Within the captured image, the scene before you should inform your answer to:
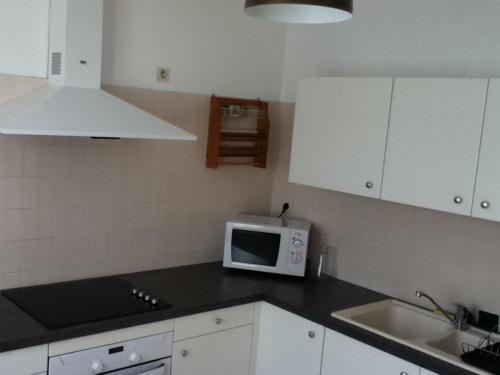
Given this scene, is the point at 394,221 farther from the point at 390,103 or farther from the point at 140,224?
the point at 140,224

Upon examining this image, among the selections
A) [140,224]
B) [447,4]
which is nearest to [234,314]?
[140,224]

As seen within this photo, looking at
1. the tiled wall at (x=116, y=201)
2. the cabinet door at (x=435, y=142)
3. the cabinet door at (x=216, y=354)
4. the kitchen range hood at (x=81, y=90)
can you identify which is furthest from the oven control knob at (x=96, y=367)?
the cabinet door at (x=435, y=142)

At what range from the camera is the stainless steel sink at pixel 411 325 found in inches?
101

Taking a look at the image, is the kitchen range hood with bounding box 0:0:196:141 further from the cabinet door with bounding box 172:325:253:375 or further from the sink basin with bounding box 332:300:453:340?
the sink basin with bounding box 332:300:453:340

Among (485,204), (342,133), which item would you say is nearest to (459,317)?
(485,204)

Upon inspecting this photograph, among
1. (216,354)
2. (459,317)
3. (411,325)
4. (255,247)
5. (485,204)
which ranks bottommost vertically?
(216,354)

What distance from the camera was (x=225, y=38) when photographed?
3.27m

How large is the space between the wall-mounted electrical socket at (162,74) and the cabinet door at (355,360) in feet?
5.02

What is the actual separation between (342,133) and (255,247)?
836 mm

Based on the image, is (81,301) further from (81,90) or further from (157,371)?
(81,90)

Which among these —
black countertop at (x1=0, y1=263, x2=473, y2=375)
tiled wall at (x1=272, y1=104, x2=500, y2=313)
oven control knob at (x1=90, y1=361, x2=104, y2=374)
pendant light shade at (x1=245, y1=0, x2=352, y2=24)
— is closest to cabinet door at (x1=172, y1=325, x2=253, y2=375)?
black countertop at (x1=0, y1=263, x2=473, y2=375)

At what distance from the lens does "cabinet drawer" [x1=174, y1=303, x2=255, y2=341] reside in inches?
104

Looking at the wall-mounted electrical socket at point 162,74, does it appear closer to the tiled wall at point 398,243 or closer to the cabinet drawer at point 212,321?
the tiled wall at point 398,243

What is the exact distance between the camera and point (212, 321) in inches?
109
